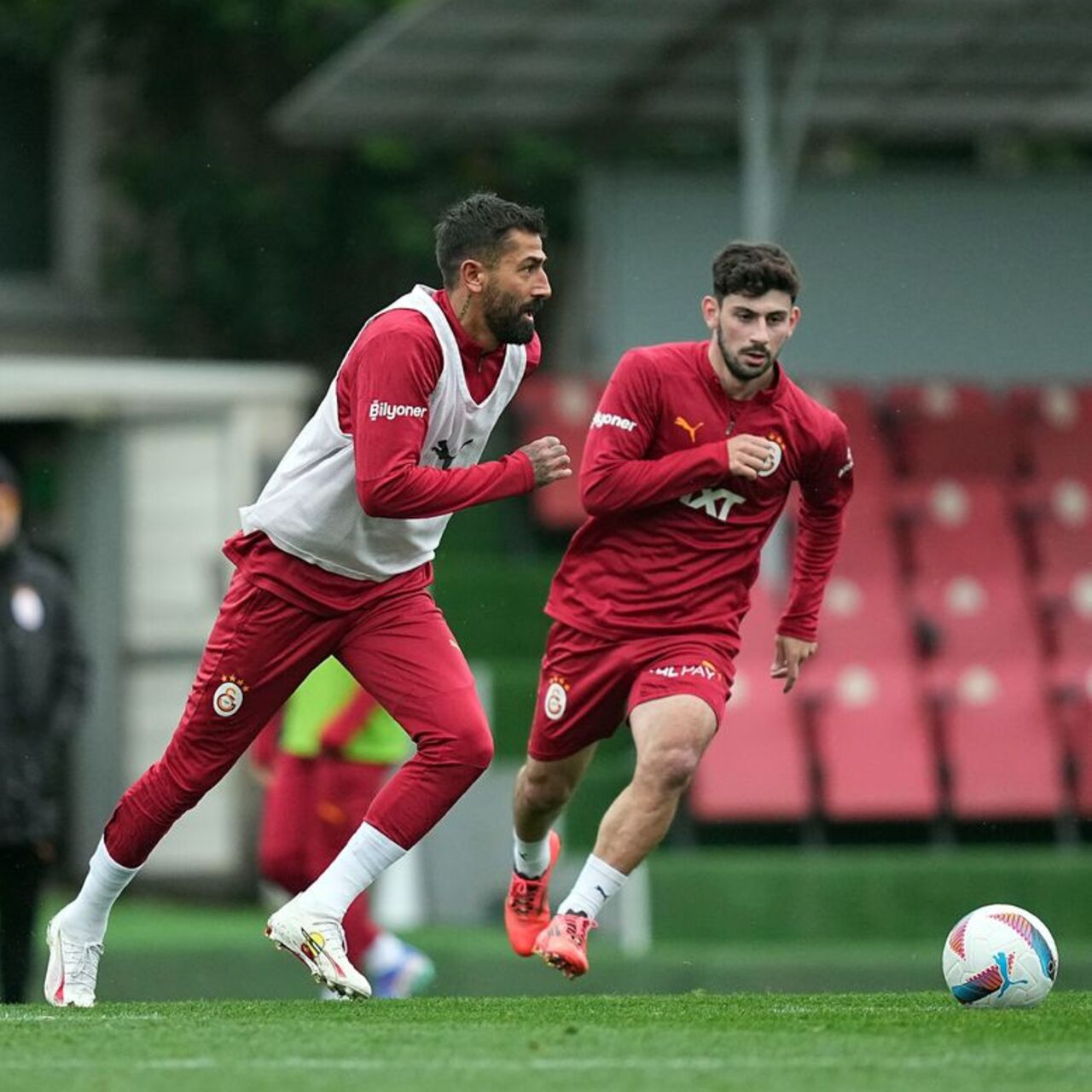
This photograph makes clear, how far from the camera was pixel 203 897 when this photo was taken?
51.5 ft

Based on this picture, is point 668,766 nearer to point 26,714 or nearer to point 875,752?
point 26,714

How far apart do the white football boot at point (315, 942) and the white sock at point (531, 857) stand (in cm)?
127

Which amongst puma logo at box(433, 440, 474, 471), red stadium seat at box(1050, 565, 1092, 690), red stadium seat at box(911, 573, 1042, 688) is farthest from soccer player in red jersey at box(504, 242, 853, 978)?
red stadium seat at box(1050, 565, 1092, 690)

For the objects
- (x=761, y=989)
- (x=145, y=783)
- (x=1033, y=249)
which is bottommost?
(x=761, y=989)

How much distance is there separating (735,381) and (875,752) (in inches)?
244

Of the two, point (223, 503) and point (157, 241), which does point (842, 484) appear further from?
point (157, 241)

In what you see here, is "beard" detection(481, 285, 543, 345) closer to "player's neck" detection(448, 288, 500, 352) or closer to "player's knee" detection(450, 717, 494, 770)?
"player's neck" detection(448, 288, 500, 352)

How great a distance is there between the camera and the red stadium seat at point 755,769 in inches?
546

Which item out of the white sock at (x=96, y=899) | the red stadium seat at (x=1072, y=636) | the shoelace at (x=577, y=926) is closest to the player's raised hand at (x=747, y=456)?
the shoelace at (x=577, y=926)

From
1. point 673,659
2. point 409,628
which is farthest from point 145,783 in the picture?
point 673,659

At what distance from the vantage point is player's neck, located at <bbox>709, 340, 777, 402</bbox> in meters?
8.25

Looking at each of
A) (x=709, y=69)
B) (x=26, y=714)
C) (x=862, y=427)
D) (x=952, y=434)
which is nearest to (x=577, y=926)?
(x=26, y=714)

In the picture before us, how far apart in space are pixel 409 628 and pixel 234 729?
1.91 ft

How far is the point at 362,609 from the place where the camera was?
306 inches
